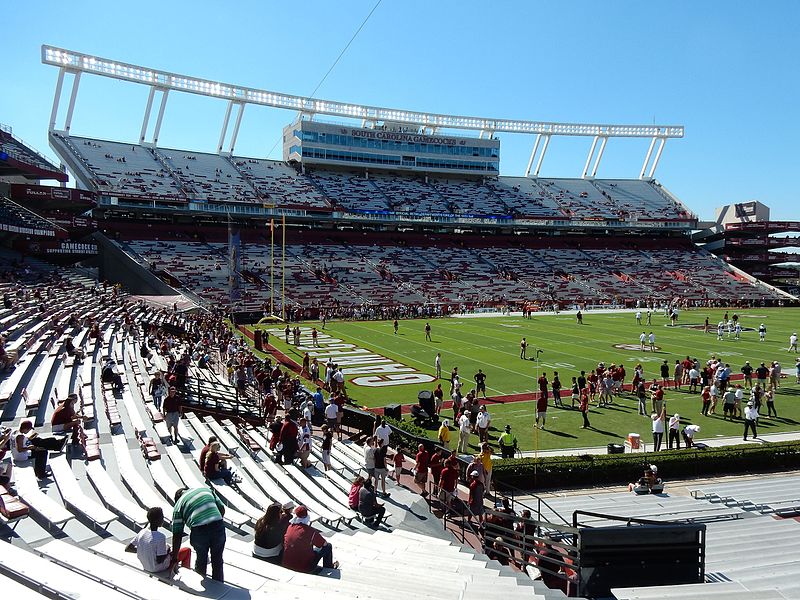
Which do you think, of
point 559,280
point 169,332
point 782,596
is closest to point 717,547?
point 782,596

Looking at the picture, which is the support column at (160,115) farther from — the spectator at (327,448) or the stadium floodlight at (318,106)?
the spectator at (327,448)

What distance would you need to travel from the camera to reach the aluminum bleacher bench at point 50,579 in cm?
418

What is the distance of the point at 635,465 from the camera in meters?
12.8

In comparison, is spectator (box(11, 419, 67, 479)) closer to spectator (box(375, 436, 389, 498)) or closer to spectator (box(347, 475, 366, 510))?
spectator (box(347, 475, 366, 510))

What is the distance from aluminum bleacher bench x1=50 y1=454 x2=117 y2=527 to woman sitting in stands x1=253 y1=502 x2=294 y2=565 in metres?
1.70

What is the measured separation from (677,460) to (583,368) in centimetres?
1128

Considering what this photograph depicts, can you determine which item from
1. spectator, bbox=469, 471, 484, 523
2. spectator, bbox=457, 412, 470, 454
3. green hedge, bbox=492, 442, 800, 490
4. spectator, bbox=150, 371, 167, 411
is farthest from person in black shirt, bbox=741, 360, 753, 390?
spectator, bbox=150, 371, 167, 411

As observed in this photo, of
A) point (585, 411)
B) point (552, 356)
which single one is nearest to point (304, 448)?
point (585, 411)

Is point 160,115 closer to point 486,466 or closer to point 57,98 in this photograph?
point 57,98

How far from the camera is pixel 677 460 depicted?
42.7 feet

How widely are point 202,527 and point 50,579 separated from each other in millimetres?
1182

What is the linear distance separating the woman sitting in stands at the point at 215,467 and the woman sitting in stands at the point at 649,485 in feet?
25.2

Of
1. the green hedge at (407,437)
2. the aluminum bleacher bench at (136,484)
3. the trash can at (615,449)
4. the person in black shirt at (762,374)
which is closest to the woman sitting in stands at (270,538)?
the aluminum bleacher bench at (136,484)

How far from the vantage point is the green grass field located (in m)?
16.6
